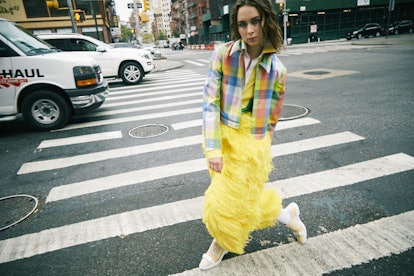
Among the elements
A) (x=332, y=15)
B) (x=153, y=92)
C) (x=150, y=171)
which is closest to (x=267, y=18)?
(x=150, y=171)

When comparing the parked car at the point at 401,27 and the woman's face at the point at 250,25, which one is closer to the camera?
the woman's face at the point at 250,25

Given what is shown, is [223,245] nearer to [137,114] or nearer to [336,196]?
[336,196]

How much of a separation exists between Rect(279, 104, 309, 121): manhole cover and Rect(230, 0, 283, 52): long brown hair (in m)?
4.28

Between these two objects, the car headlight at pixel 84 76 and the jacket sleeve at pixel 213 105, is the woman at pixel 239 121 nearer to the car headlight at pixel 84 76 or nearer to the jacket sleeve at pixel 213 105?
the jacket sleeve at pixel 213 105

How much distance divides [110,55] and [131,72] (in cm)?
113

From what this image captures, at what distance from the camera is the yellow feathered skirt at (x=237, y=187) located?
1.90m

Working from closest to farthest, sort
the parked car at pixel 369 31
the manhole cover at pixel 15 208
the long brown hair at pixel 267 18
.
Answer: the long brown hair at pixel 267 18, the manhole cover at pixel 15 208, the parked car at pixel 369 31

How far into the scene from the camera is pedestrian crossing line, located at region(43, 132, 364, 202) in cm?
362

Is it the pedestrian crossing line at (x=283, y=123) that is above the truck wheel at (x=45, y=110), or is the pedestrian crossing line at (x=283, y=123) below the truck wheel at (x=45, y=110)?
below

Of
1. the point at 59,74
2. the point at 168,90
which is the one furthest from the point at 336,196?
the point at 168,90

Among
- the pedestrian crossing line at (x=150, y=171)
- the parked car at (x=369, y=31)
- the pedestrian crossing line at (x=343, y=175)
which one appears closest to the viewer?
the pedestrian crossing line at (x=343, y=175)

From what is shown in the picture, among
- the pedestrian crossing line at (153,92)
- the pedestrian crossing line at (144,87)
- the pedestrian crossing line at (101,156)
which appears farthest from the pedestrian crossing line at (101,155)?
the pedestrian crossing line at (144,87)

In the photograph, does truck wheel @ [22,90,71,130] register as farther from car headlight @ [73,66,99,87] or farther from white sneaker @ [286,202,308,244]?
white sneaker @ [286,202,308,244]

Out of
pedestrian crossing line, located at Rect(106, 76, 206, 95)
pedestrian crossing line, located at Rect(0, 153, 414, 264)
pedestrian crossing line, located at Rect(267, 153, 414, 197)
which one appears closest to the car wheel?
pedestrian crossing line, located at Rect(106, 76, 206, 95)
